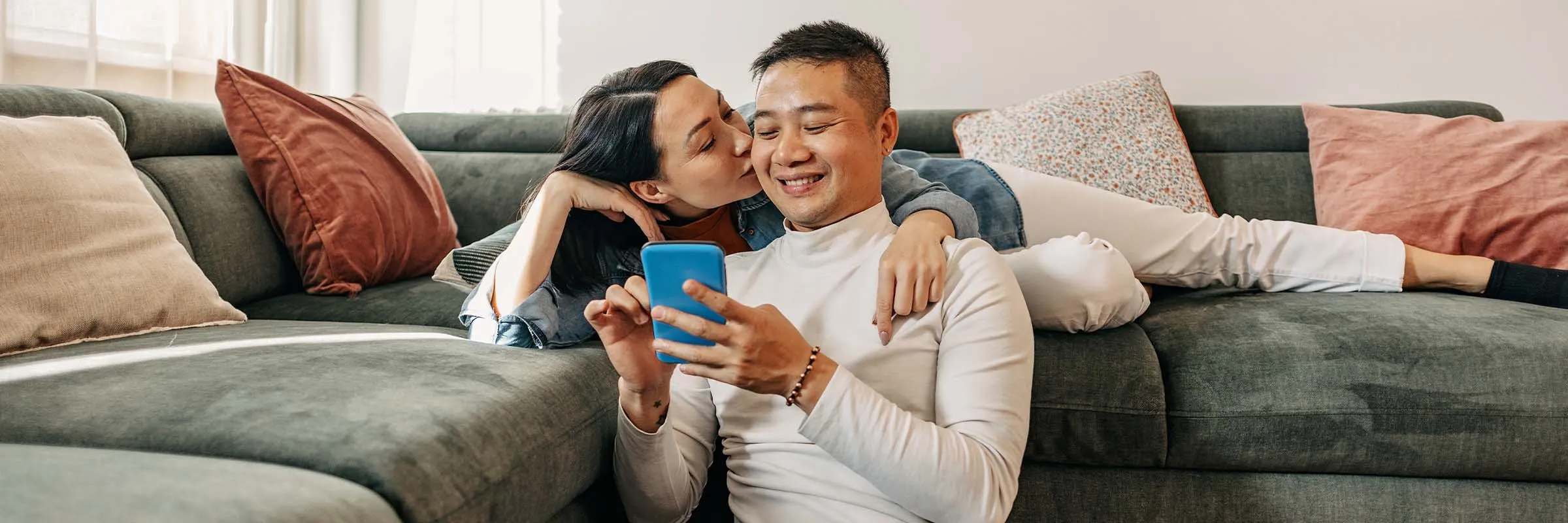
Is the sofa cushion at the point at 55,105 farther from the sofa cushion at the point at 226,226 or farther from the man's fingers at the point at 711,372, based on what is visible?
the man's fingers at the point at 711,372

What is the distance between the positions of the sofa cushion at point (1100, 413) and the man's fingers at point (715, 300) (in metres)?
0.64

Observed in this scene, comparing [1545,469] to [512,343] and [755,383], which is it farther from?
[512,343]

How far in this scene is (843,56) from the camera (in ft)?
3.84

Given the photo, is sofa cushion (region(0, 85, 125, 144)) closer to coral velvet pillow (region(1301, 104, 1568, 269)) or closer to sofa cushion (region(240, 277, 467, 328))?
sofa cushion (region(240, 277, 467, 328))

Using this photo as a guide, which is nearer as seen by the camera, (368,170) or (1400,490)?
(1400,490)

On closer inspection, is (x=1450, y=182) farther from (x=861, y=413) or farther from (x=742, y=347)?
(x=742, y=347)

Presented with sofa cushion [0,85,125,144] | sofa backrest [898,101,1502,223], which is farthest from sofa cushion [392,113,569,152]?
sofa backrest [898,101,1502,223]

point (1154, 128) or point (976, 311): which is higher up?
point (1154, 128)

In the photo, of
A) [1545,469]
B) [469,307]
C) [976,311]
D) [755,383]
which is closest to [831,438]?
[755,383]

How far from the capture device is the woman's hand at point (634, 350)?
1.00m

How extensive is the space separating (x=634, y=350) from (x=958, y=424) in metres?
0.35

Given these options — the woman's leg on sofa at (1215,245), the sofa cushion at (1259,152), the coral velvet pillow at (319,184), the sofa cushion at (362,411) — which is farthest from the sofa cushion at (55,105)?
the sofa cushion at (1259,152)

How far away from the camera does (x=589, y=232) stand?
1.41 meters

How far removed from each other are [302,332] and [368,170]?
2.03ft
